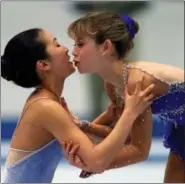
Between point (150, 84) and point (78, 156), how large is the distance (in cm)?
41

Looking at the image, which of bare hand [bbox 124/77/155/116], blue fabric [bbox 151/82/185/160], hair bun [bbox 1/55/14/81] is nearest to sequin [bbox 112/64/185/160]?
blue fabric [bbox 151/82/185/160]

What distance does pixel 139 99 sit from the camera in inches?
80.0

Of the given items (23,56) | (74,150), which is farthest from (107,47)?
(74,150)

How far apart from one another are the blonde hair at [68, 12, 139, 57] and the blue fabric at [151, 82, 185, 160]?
0.27 meters

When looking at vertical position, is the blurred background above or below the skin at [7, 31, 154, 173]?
below

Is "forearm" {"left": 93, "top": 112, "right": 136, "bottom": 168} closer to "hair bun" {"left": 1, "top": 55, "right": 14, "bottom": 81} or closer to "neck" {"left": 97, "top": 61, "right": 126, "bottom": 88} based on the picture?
"neck" {"left": 97, "top": 61, "right": 126, "bottom": 88}

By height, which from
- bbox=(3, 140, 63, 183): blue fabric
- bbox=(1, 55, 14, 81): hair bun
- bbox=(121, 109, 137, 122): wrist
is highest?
bbox=(1, 55, 14, 81): hair bun

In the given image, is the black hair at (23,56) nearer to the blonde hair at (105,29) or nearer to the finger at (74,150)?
the blonde hair at (105,29)

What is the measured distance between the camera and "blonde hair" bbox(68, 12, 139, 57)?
6.98 feet

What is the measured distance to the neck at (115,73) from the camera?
2.19 metres

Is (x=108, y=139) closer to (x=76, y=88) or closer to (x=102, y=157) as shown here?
(x=102, y=157)

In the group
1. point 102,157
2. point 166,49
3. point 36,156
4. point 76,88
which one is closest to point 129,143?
point 102,157

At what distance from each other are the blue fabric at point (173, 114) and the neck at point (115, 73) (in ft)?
0.55

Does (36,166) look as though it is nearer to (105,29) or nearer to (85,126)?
(85,126)
